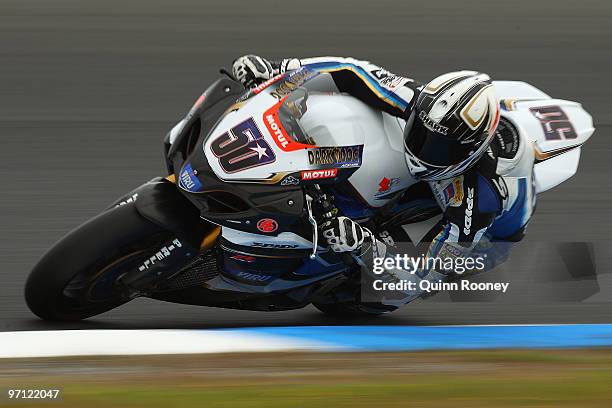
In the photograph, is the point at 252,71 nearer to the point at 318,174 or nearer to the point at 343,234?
the point at 318,174

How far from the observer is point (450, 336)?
523 cm

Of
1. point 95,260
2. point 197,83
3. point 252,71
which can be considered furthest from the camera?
point 197,83

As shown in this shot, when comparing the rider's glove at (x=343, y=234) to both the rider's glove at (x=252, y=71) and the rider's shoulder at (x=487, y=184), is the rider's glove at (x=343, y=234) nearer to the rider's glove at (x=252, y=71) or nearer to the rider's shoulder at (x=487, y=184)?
the rider's shoulder at (x=487, y=184)

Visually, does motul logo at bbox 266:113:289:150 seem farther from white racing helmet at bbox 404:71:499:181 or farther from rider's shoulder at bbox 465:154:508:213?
rider's shoulder at bbox 465:154:508:213

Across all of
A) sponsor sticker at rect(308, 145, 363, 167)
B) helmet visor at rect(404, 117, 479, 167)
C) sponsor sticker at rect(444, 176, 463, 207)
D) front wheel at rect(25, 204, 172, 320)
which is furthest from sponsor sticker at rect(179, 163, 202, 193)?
sponsor sticker at rect(444, 176, 463, 207)

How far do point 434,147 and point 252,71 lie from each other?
1.06 metres

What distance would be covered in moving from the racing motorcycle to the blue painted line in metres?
0.36

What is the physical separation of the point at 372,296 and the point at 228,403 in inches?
66.5

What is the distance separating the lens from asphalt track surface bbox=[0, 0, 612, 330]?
19.9 feet

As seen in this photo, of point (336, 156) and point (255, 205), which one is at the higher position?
point (336, 156)

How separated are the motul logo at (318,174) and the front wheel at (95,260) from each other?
0.71 m

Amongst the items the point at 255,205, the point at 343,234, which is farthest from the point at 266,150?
the point at 343,234

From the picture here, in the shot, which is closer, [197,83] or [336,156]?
[336,156]

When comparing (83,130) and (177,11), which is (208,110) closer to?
(83,130)
